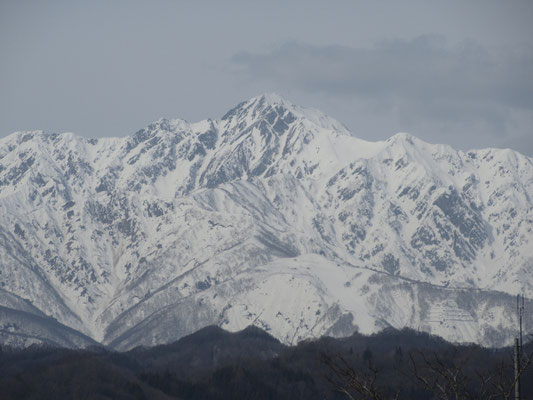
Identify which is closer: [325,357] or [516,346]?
[516,346]

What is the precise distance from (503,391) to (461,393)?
2.11 meters

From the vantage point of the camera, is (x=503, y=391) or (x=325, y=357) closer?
(x=503, y=391)

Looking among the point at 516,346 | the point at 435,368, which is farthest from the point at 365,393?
the point at 516,346

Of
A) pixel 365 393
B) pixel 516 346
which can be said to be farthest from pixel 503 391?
pixel 365 393

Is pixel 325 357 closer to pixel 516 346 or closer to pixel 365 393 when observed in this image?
pixel 365 393

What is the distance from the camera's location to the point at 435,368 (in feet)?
108

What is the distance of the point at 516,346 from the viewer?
104 ft

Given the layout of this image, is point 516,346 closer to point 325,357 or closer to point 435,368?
point 435,368

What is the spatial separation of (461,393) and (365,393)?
359 centimetres

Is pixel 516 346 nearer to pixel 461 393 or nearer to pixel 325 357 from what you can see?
pixel 461 393

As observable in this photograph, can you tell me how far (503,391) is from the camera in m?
32.5

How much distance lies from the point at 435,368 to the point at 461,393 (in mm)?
2150

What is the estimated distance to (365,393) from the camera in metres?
32.4

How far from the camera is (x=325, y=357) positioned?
3475 centimetres
